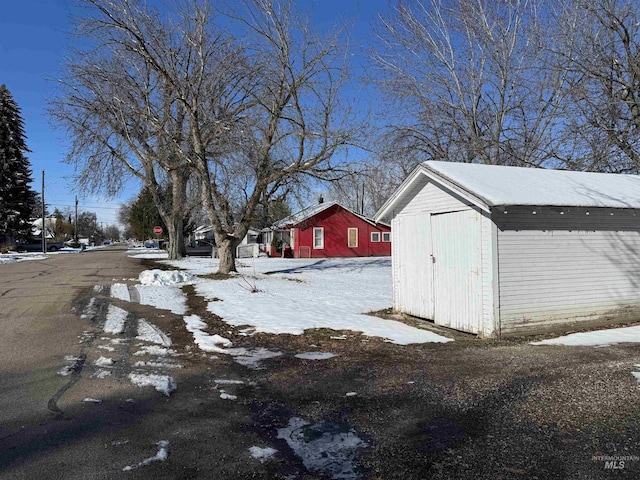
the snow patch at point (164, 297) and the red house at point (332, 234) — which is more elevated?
the red house at point (332, 234)

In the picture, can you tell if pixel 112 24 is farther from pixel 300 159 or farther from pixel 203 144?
pixel 300 159

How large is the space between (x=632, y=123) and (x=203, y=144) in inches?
587

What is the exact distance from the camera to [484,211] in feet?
25.2

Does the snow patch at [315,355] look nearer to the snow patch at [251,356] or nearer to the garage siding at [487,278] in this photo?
the snow patch at [251,356]

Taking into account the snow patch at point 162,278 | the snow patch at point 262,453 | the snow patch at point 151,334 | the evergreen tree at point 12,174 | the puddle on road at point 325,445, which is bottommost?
the puddle on road at point 325,445

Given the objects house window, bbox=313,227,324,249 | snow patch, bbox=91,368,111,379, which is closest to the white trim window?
house window, bbox=313,227,324,249

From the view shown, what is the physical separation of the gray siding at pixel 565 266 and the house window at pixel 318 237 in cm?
2678

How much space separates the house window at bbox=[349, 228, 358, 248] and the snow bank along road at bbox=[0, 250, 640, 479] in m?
27.2

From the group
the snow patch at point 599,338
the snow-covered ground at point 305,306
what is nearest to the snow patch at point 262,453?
the snow-covered ground at point 305,306

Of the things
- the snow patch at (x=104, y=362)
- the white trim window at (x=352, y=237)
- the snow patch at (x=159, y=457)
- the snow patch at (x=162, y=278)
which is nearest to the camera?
the snow patch at (x=159, y=457)

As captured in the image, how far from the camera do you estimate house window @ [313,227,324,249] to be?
35.1 m

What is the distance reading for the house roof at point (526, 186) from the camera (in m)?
7.72

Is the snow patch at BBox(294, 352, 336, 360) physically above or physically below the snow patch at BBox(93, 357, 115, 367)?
below

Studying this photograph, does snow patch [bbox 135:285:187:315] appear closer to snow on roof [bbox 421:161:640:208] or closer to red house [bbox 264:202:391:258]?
snow on roof [bbox 421:161:640:208]
